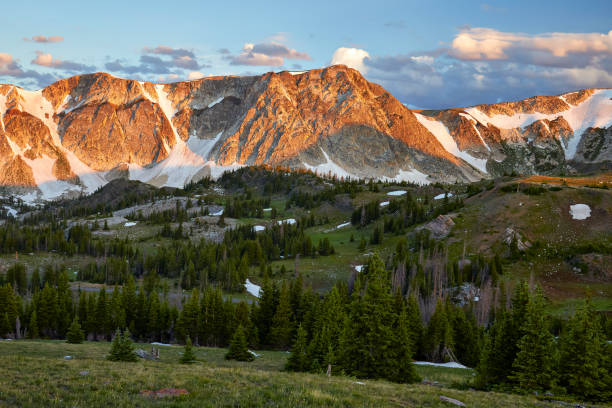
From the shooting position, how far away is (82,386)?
21078mm

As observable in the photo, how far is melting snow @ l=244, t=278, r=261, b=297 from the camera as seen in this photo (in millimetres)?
128750

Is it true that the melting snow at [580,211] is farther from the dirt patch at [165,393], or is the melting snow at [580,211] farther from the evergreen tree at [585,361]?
the dirt patch at [165,393]

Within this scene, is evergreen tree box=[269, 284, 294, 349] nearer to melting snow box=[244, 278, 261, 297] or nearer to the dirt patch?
melting snow box=[244, 278, 261, 297]

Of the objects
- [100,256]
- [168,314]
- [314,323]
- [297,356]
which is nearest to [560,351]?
[297,356]

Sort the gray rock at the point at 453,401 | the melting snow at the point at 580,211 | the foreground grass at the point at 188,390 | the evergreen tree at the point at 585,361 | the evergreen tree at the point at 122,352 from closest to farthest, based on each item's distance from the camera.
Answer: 1. the foreground grass at the point at 188,390
2. the gray rock at the point at 453,401
3. the evergreen tree at the point at 585,361
4. the evergreen tree at the point at 122,352
5. the melting snow at the point at 580,211

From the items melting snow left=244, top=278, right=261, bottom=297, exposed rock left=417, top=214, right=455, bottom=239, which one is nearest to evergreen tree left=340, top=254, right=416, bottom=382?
melting snow left=244, top=278, right=261, bottom=297

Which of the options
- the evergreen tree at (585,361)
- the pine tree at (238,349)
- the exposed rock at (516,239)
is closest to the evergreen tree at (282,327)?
the pine tree at (238,349)

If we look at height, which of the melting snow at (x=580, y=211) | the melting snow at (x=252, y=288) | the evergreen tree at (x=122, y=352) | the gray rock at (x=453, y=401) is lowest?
the melting snow at (x=252, y=288)

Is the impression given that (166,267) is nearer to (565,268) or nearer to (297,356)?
(565,268)

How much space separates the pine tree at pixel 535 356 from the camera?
34.6m

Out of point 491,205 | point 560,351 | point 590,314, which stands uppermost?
point 491,205

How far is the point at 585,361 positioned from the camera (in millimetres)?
34500

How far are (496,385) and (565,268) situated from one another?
3445 inches

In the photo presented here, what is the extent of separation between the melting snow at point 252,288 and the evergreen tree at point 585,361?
9748 cm
